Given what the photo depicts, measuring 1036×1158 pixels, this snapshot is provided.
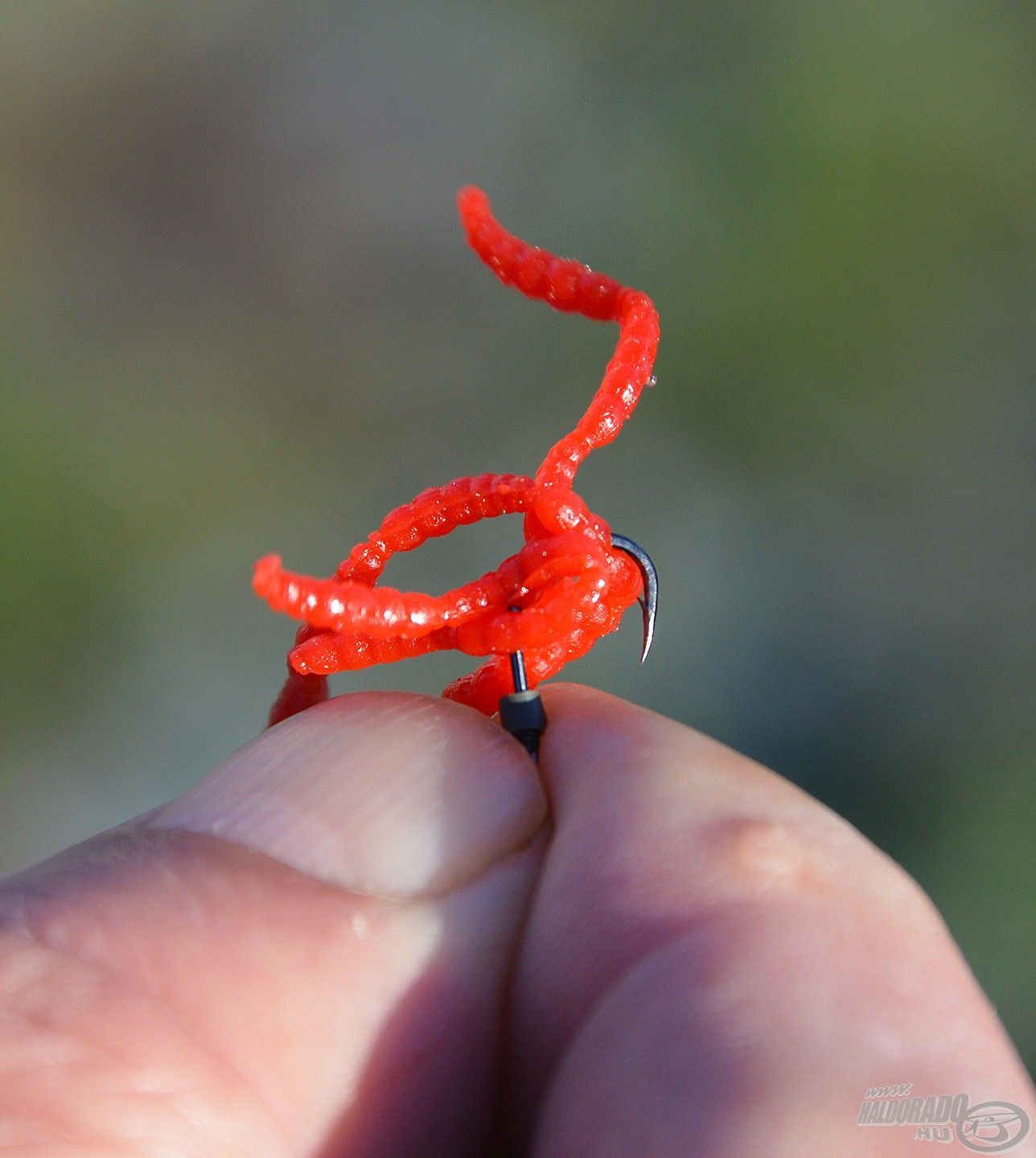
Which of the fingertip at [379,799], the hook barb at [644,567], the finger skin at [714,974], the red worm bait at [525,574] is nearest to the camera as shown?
the finger skin at [714,974]

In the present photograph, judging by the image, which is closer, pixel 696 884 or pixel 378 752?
pixel 696 884

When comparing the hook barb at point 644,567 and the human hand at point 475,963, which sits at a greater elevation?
the hook barb at point 644,567

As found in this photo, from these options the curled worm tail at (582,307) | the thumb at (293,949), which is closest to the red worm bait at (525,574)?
the curled worm tail at (582,307)

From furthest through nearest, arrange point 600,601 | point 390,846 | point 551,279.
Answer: point 551,279 < point 600,601 < point 390,846

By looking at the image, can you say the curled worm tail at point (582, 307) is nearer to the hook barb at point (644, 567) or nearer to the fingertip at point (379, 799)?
the hook barb at point (644, 567)

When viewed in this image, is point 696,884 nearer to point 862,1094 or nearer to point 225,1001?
point 862,1094

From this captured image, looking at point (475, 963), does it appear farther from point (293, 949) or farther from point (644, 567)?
point (644, 567)

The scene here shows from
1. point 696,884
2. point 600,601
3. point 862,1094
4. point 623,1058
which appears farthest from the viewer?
point 600,601

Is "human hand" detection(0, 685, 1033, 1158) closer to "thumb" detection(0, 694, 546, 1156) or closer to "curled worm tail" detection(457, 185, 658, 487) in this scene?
"thumb" detection(0, 694, 546, 1156)

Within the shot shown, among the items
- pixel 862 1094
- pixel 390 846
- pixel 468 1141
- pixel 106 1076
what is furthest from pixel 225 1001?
pixel 862 1094
